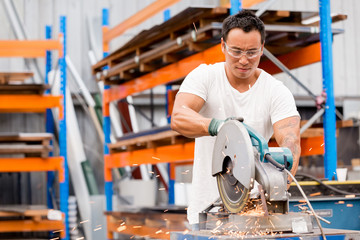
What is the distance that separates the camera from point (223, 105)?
121 inches

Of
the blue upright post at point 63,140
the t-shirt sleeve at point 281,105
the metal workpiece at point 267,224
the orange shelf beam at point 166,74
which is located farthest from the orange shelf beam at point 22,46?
the metal workpiece at point 267,224

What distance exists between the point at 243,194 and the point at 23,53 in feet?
21.7

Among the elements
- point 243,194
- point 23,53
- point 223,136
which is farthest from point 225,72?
point 23,53

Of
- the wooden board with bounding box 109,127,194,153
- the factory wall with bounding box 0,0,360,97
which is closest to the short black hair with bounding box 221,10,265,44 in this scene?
the wooden board with bounding box 109,127,194,153

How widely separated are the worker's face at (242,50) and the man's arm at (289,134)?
31 cm

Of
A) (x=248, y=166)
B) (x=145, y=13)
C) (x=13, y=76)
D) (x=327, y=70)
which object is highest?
(x=145, y=13)

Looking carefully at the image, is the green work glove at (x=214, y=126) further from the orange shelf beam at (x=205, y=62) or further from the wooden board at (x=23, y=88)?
the wooden board at (x=23, y=88)

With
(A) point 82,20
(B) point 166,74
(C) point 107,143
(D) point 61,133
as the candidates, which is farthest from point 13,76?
(B) point 166,74

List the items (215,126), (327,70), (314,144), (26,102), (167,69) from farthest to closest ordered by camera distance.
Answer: (26,102), (167,69), (314,144), (327,70), (215,126)

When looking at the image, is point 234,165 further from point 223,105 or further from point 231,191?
point 223,105

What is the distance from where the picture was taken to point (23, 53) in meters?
8.39

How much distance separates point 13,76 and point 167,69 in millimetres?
2899

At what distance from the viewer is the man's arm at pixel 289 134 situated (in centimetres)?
294

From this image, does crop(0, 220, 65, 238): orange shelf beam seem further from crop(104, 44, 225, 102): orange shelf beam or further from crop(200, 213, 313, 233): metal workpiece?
crop(200, 213, 313, 233): metal workpiece
